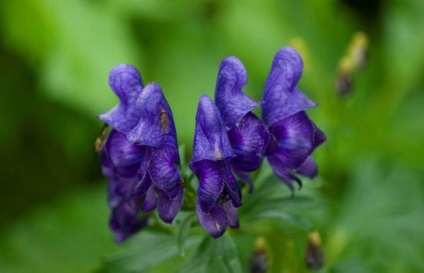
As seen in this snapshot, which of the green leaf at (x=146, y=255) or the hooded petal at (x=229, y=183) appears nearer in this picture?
the hooded petal at (x=229, y=183)

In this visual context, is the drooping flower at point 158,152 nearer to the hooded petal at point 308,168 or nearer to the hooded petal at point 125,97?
the hooded petal at point 125,97

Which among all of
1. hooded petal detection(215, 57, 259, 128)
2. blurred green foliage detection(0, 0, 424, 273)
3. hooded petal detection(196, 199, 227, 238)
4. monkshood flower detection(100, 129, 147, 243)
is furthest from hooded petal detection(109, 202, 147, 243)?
blurred green foliage detection(0, 0, 424, 273)

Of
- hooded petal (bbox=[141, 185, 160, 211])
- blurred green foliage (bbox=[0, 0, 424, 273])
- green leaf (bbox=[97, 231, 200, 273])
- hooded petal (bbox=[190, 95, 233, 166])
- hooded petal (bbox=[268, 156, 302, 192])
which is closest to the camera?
hooded petal (bbox=[190, 95, 233, 166])

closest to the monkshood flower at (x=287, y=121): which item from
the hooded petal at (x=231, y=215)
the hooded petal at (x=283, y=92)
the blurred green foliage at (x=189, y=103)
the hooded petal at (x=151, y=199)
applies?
the hooded petal at (x=283, y=92)

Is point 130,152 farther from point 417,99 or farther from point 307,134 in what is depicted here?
point 417,99

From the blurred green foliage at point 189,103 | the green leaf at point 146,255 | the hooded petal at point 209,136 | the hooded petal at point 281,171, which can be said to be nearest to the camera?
the hooded petal at point 209,136

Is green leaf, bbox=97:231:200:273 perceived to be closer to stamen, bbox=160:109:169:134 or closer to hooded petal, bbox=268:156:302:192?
hooded petal, bbox=268:156:302:192
